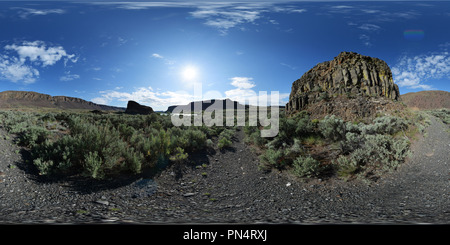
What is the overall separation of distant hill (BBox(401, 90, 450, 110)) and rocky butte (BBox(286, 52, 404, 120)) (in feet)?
342

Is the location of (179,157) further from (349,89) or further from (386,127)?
(349,89)

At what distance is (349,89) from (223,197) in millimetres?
16980

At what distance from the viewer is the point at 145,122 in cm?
1250

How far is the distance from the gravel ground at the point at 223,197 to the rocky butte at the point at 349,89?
7.80 meters

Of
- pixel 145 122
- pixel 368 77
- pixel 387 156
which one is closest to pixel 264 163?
pixel 387 156

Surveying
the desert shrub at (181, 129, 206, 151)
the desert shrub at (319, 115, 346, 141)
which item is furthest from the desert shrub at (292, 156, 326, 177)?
the desert shrub at (181, 129, 206, 151)

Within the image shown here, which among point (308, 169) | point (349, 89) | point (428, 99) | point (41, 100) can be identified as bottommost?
point (308, 169)

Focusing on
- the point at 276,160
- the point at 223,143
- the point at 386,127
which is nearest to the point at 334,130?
the point at 386,127

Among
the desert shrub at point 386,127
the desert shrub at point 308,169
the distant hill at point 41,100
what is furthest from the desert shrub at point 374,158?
the distant hill at point 41,100

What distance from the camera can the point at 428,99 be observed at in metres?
97.9

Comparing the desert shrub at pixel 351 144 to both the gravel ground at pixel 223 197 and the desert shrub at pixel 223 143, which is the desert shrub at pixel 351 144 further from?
the desert shrub at pixel 223 143

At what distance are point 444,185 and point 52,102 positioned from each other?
204038 mm

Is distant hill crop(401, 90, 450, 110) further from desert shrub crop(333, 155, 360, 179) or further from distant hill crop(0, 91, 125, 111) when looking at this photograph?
distant hill crop(0, 91, 125, 111)

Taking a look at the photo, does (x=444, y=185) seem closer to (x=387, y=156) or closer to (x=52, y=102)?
(x=387, y=156)
